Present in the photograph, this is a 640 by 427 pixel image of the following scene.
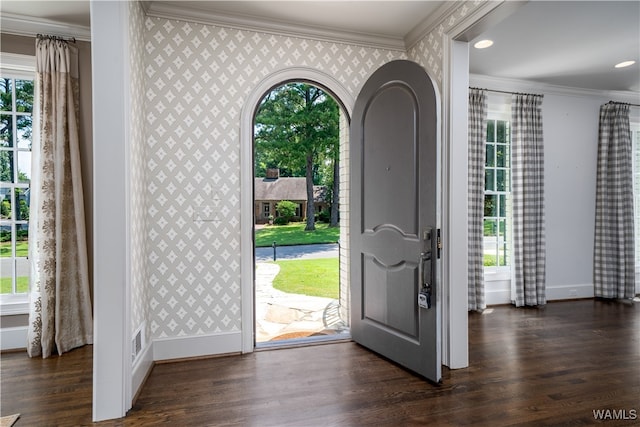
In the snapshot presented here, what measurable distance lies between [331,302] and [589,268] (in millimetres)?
3579

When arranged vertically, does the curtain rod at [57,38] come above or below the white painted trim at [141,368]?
above

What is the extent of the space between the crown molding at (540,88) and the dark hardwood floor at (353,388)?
2969mm

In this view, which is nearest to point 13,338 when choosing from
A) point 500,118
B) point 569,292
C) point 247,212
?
point 247,212

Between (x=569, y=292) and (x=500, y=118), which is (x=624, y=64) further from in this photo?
(x=569, y=292)

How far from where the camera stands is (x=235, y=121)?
2881 mm

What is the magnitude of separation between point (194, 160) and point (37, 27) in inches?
70.5

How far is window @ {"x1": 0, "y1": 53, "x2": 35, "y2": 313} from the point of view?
3061mm

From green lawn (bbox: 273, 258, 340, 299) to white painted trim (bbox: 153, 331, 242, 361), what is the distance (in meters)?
2.92

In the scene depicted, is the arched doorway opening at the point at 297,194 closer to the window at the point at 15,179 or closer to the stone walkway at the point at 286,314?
the stone walkway at the point at 286,314

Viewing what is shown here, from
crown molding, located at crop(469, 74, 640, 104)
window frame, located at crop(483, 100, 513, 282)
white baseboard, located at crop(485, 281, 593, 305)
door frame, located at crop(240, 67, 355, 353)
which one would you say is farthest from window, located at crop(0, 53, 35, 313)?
white baseboard, located at crop(485, 281, 593, 305)

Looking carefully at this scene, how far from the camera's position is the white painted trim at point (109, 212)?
1951 millimetres

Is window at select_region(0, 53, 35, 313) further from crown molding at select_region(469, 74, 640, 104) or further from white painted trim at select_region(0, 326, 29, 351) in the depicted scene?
crown molding at select_region(469, 74, 640, 104)

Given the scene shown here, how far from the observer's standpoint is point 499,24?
2967 millimetres

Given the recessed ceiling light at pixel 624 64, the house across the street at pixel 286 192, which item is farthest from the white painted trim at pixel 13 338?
the house across the street at pixel 286 192
